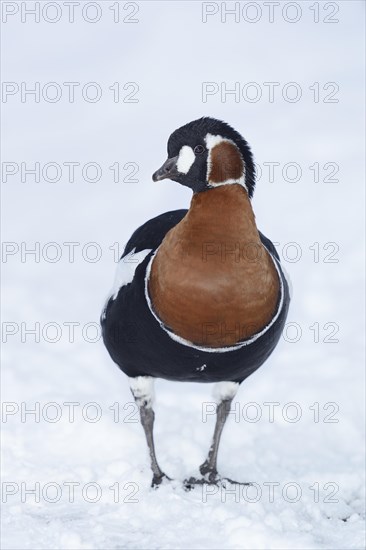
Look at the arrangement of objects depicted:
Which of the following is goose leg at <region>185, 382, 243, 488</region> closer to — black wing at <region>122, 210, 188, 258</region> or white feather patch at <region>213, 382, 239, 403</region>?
white feather patch at <region>213, 382, 239, 403</region>

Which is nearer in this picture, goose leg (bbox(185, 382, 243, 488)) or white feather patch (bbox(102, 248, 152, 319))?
white feather patch (bbox(102, 248, 152, 319))

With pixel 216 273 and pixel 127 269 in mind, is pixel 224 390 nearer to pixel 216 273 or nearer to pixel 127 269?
pixel 127 269

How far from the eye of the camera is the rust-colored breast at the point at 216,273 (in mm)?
4855

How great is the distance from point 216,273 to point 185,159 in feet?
2.00

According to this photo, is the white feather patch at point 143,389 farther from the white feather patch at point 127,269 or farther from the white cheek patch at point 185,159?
the white cheek patch at point 185,159

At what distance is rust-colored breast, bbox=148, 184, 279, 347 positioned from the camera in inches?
191

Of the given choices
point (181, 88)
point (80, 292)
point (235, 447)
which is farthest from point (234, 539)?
point (181, 88)

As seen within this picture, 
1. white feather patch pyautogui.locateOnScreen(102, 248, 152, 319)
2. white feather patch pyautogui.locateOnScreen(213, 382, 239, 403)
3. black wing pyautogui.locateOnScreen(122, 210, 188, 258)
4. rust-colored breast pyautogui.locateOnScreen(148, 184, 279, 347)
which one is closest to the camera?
rust-colored breast pyautogui.locateOnScreen(148, 184, 279, 347)

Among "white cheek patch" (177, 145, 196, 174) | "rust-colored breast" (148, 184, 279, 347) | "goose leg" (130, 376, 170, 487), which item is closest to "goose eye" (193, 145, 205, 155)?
"white cheek patch" (177, 145, 196, 174)

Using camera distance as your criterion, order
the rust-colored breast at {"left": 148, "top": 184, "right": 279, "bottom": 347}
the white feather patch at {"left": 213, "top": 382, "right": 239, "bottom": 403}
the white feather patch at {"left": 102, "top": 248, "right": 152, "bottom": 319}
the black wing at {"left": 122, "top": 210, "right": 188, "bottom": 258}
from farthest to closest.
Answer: the white feather patch at {"left": 213, "top": 382, "right": 239, "bottom": 403}, the black wing at {"left": 122, "top": 210, "right": 188, "bottom": 258}, the white feather patch at {"left": 102, "top": 248, "right": 152, "bottom": 319}, the rust-colored breast at {"left": 148, "top": 184, "right": 279, "bottom": 347}

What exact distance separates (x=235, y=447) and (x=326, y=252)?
10.0 feet

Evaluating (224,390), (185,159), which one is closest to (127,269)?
(185,159)

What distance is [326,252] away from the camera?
29.0ft

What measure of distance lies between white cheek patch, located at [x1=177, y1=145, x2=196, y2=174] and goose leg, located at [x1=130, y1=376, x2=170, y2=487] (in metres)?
1.34
